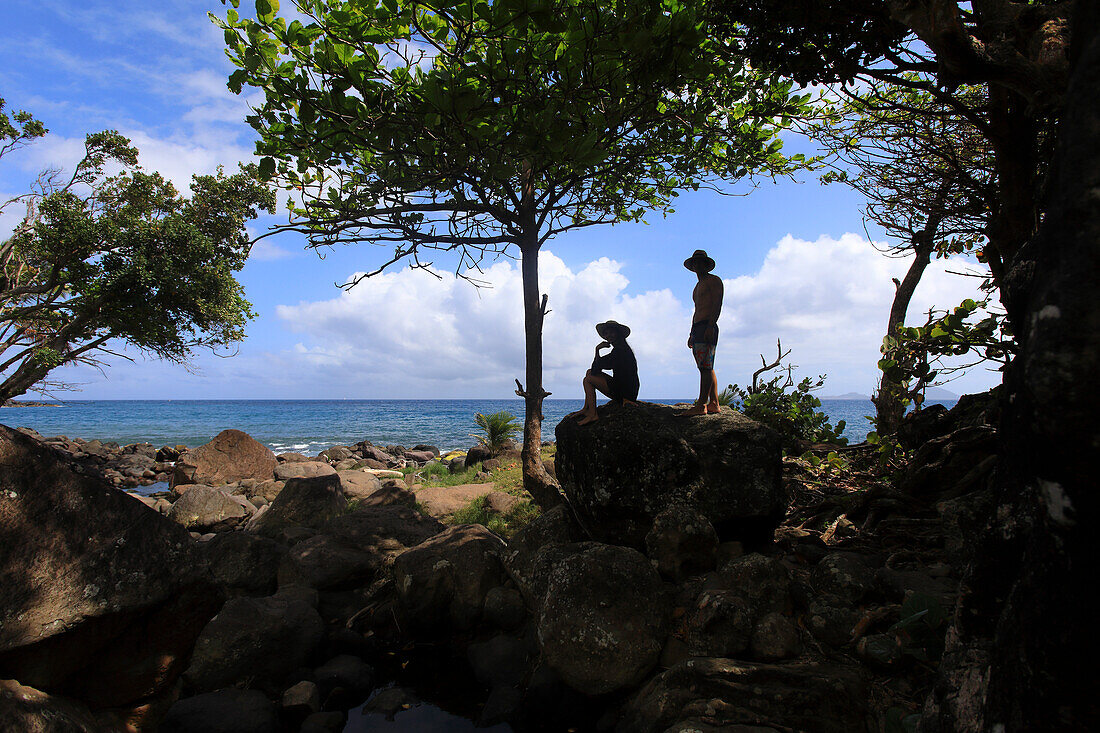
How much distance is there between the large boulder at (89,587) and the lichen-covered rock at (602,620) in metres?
3.30

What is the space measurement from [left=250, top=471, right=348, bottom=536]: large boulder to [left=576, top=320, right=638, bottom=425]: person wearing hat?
545 centimetres

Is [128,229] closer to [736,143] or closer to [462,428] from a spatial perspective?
[736,143]

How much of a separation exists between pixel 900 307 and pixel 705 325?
6744mm

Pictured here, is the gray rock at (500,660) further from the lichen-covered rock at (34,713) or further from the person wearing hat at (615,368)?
the lichen-covered rock at (34,713)

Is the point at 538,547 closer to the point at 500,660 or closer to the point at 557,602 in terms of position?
the point at 500,660

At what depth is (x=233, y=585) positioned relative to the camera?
22.1 ft

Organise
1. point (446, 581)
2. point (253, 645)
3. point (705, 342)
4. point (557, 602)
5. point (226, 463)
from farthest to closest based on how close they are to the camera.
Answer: point (226, 463), point (705, 342), point (446, 581), point (253, 645), point (557, 602)

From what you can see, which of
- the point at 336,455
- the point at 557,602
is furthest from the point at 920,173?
the point at 336,455

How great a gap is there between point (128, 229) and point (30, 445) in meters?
14.3

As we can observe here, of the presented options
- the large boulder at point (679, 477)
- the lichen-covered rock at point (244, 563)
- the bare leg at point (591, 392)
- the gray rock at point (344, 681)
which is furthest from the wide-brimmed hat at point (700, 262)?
the lichen-covered rock at point (244, 563)

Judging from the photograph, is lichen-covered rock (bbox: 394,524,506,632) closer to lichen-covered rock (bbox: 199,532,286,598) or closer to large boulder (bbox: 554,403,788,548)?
large boulder (bbox: 554,403,788,548)

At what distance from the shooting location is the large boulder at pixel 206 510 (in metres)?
10.7

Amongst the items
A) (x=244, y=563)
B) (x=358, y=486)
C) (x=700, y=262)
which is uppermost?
(x=700, y=262)

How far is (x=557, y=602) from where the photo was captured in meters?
4.86
